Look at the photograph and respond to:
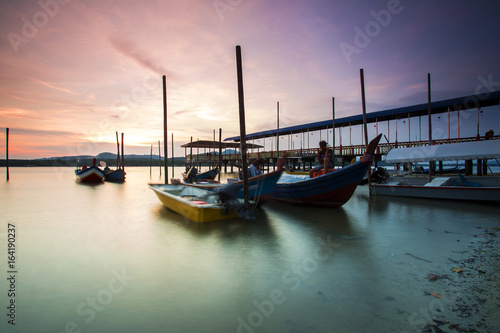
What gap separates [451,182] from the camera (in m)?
10.6

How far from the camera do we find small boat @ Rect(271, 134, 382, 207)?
773cm

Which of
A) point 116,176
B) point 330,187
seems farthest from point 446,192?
point 116,176

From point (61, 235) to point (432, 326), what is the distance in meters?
7.17

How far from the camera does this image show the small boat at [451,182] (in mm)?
9422

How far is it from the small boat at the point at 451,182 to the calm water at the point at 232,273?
309 centimetres

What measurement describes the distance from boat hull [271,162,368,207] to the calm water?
1387 millimetres

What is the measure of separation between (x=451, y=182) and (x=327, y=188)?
651 cm

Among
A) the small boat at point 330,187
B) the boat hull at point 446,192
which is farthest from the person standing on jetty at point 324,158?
the boat hull at point 446,192

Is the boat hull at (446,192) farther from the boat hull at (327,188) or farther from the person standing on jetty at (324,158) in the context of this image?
the boat hull at (327,188)

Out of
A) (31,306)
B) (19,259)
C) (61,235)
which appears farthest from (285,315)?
(61,235)

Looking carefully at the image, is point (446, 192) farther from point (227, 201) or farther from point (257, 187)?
point (227, 201)

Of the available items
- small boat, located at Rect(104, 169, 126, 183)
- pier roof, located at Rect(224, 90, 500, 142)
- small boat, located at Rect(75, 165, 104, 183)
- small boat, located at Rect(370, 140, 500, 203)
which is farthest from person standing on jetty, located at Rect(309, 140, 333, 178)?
small boat, located at Rect(75, 165, 104, 183)

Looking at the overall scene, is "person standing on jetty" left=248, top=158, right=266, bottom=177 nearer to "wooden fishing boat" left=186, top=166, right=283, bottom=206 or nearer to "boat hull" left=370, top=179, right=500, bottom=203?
"wooden fishing boat" left=186, top=166, right=283, bottom=206

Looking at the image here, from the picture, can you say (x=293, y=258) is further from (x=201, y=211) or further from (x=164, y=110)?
(x=164, y=110)
